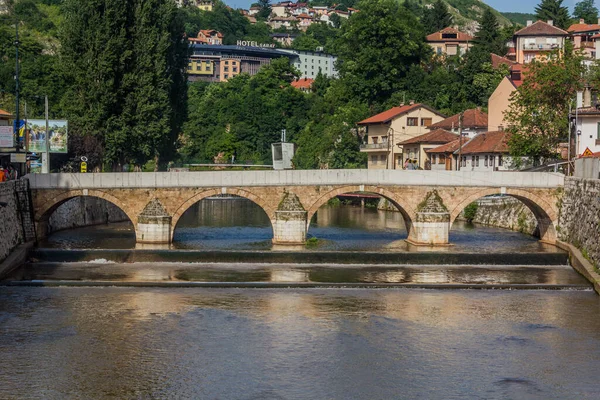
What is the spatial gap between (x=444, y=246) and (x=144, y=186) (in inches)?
750

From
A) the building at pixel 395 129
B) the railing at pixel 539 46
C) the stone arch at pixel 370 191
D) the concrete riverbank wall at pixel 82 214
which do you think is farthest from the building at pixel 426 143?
the railing at pixel 539 46

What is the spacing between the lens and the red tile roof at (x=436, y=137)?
8594cm

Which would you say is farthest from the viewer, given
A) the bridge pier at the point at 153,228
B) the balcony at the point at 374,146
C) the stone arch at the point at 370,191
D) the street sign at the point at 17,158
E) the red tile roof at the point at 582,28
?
the red tile roof at the point at 582,28

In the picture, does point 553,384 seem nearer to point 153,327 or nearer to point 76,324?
point 153,327

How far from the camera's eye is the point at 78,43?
67500mm

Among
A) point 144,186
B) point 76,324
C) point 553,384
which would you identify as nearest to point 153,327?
point 76,324

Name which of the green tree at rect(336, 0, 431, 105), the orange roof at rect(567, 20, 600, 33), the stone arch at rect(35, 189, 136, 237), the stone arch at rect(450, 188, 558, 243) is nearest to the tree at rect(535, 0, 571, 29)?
the orange roof at rect(567, 20, 600, 33)

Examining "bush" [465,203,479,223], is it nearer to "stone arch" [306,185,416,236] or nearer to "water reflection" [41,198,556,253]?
"water reflection" [41,198,556,253]

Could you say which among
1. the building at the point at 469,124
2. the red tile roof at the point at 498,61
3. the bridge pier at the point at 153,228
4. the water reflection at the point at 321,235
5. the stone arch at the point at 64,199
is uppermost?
the red tile roof at the point at 498,61

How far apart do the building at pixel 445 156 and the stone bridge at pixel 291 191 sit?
22733 mm

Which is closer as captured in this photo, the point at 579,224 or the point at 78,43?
the point at 579,224

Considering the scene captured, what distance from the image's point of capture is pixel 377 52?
10475cm

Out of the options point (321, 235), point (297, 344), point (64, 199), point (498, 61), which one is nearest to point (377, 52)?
point (498, 61)

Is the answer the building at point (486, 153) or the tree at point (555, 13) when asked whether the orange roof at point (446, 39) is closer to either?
the tree at point (555, 13)
